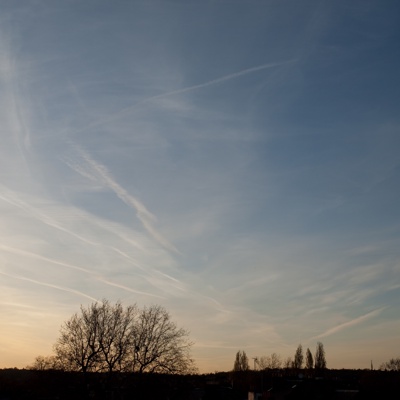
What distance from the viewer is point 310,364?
175 m

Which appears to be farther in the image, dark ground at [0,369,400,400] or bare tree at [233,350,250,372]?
bare tree at [233,350,250,372]

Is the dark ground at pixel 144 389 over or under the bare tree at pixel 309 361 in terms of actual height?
under

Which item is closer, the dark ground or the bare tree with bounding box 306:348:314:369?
the dark ground

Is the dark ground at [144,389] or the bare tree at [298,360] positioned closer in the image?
the dark ground at [144,389]

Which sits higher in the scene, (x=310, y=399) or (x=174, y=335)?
(x=174, y=335)

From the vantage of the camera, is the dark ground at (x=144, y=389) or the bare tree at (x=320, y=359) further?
the bare tree at (x=320, y=359)

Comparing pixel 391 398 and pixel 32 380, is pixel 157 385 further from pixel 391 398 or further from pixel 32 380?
pixel 391 398

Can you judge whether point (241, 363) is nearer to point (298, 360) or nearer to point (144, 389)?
point (298, 360)

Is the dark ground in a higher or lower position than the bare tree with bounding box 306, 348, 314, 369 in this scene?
lower

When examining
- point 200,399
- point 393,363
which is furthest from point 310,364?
point 200,399

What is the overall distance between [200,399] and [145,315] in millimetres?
19988

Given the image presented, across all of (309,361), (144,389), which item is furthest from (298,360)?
(144,389)

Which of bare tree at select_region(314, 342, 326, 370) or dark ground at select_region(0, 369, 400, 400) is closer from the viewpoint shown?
dark ground at select_region(0, 369, 400, 400)

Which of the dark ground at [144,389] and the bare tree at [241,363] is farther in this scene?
the bare tree at [241,363]
